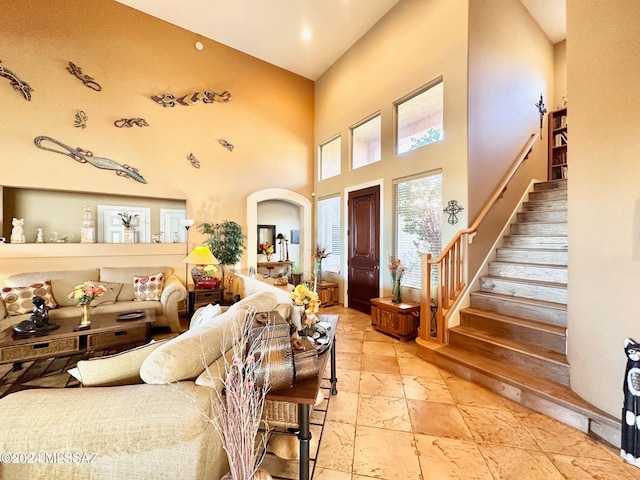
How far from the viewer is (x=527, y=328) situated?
8.52 ft

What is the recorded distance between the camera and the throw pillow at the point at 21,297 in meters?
3.15

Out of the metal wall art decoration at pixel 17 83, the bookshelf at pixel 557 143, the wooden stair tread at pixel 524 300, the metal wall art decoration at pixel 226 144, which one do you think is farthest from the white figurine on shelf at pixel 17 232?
the bookshelf at pixel 557 143

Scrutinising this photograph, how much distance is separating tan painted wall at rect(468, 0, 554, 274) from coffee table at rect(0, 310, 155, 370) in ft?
13.2

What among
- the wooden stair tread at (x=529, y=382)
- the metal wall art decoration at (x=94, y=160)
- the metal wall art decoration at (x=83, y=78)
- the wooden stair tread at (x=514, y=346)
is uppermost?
the metal wall art decoration at (x=83, y=78)

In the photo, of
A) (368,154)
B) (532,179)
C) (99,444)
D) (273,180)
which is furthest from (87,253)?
(532,179)

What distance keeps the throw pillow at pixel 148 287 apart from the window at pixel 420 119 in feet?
14.5

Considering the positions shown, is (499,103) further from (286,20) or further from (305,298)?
(305,298)

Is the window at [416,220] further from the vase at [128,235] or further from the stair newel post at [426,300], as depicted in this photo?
the vase at [128,235]

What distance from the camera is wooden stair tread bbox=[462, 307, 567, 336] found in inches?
97.4

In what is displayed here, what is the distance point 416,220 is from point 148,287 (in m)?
4.23

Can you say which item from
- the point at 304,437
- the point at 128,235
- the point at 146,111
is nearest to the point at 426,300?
the point at 304,437

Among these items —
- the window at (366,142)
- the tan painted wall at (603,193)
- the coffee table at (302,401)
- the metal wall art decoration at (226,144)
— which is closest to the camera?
the coffee table at (302,401)

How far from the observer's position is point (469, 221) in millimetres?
3371

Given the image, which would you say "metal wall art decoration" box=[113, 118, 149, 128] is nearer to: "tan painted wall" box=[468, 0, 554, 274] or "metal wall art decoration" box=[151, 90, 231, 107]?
"metal wall art decoration" box=[151, 90, 231, 107]
